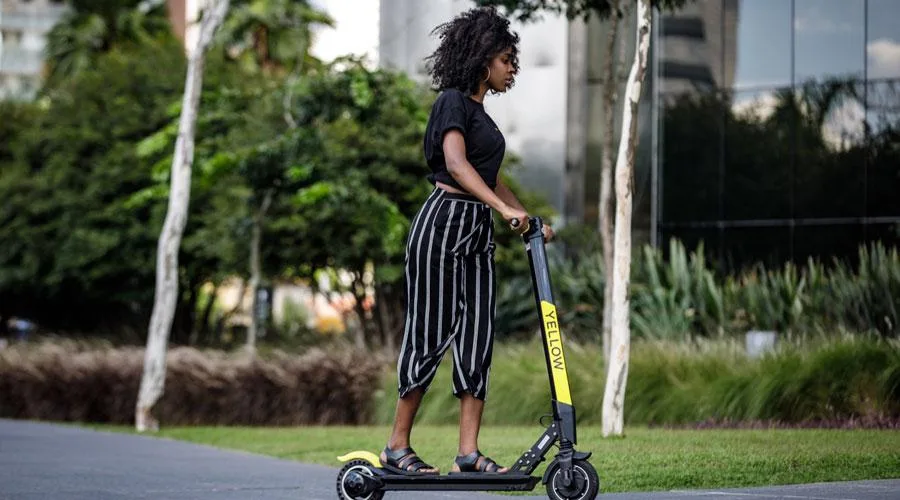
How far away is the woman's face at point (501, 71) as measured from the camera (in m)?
6.18

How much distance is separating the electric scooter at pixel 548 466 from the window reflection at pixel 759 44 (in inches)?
792

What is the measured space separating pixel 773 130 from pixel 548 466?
20.2 metres

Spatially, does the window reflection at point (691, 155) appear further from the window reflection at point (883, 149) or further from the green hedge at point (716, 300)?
the window reflection at point (883, 149)

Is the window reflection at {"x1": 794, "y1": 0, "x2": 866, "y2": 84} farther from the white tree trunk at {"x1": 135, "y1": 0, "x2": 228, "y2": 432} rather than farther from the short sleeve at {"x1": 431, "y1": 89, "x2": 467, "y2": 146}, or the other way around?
the short sleeve at {"x1": 431, "y1": 89, "x2": 467, "y2": 146}

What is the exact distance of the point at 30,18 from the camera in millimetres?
84688

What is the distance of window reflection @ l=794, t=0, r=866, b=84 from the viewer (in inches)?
966

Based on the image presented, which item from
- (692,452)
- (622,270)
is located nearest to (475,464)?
(692,452)

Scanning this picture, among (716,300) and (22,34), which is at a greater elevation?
(22,34)

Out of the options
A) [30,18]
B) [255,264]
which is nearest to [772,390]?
[255,264]

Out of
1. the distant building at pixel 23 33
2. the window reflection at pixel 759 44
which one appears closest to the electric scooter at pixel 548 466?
the window reflection at pixel 759 44

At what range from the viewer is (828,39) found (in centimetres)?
2486

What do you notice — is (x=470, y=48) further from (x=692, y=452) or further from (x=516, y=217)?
(x=692, y=452)

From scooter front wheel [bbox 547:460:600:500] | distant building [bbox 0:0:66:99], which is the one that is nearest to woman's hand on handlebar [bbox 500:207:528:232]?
scooter front wheel [bbox 547:460:600:500]

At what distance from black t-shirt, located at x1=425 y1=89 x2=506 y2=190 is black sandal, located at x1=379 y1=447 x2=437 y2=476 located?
1.00 m
